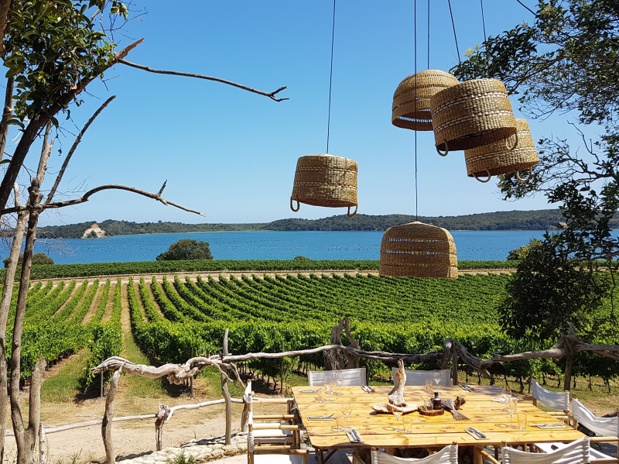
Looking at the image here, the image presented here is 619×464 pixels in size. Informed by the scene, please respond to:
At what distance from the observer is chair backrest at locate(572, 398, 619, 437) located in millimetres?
4492

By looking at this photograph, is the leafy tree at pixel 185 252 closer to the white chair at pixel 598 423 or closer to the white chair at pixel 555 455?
the white chair at pixel 598 423

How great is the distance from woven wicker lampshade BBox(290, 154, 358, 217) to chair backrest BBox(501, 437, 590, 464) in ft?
7.41

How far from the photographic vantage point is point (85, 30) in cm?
259

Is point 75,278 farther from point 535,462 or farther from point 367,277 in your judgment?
point 535,462

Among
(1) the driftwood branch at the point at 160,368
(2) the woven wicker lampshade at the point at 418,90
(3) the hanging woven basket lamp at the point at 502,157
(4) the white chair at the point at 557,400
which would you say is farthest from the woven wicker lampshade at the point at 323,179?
(4) the white chair at the point at 557,400

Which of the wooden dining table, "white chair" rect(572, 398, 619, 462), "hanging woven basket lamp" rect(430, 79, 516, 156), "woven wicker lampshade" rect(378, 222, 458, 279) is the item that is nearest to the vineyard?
"white chair" rect(572, 398, 619, 462)

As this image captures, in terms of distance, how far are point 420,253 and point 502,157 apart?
0.97m

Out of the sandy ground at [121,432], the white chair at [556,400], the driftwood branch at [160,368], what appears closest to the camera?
the driftwood branch at [160,368]

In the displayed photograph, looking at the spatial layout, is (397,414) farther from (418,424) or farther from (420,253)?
(420,253)

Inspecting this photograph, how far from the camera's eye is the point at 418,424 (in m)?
4.04

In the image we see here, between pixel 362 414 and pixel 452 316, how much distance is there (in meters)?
19.2

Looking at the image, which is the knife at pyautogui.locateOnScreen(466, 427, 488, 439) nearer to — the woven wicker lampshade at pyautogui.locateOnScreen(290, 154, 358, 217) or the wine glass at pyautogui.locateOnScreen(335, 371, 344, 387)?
the wine glass at pyautogui.locateOnScreen(335, 371, 344, 387)

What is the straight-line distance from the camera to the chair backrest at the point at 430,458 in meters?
3.44

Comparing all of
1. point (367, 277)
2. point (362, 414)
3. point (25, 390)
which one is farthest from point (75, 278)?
point (362, 414)
